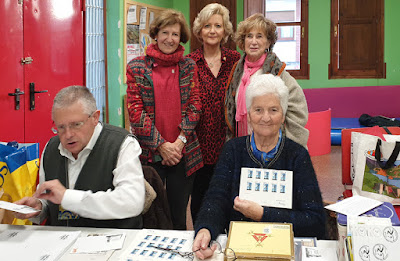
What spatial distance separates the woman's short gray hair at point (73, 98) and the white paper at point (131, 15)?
393 cm

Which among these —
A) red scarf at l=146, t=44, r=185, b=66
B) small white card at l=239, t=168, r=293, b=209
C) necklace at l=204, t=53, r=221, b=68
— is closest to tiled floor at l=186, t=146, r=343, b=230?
necklace at l=204, t=53, r=221, b=68

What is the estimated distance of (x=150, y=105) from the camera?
2807 millimetres

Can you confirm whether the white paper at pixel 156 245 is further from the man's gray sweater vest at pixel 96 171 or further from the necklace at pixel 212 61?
the necklace at pixel 212 61

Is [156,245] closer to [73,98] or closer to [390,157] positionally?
[73,98]

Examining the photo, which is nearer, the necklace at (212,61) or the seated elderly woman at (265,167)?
the seated elderly woman at (265,167)

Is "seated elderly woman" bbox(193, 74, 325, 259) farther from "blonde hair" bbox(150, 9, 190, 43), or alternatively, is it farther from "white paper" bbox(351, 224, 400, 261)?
"blonde hair" bbox(150, 9, 190, 43)

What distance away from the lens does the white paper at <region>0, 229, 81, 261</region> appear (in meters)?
1.69

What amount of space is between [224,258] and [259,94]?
0.83 metres

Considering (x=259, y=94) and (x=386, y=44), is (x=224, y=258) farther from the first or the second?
(x=386, y=44)

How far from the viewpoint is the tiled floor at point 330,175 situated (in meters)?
4.91

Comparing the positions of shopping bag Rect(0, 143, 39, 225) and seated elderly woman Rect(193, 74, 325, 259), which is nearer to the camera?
seated elderly woman Rect(193, 74, 325, 259)

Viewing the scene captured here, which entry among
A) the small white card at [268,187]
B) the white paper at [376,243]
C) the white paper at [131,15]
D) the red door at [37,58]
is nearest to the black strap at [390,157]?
the small white card at [268,187]

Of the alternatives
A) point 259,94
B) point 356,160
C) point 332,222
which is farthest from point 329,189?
point 259,94

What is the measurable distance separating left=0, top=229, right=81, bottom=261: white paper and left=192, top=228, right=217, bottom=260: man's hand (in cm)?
47
